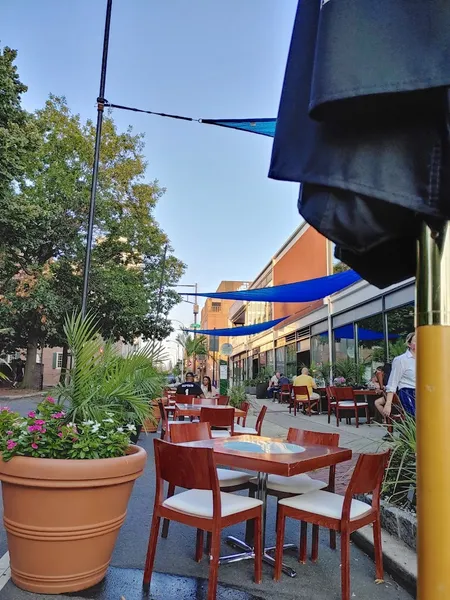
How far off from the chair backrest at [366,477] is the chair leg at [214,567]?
77 cm

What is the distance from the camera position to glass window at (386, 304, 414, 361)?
39.1ft

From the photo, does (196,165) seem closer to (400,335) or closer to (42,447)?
(400,335)

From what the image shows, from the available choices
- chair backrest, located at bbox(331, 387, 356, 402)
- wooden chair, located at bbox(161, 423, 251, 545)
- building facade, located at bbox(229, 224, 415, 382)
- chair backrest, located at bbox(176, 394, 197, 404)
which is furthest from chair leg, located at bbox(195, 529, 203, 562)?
chair backrest, located at bbox(331, 387, 356, 402)

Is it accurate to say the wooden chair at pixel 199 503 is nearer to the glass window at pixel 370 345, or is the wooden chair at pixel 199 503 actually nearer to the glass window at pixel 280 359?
the glass window at pixel 370 345

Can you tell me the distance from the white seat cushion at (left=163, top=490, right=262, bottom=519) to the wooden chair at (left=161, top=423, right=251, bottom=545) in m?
0.36

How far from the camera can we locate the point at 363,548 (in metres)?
3.66

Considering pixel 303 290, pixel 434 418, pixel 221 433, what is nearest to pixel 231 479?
pixel 434 418

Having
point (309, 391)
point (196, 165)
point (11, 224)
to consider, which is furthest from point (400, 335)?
point (11, 224)

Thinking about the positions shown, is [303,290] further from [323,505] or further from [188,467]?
[188,467]

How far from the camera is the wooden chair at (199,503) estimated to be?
270cm

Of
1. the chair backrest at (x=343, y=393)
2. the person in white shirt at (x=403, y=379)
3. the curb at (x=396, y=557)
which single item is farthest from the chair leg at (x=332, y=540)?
the chair backrest at (x=343, y=393)

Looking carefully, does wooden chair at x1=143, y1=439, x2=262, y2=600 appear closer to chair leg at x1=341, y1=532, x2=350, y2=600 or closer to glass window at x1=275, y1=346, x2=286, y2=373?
chair leg at x1=341, y1=532, x2=350, y2=600

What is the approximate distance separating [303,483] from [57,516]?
1.81 m

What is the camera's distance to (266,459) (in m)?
2.96
